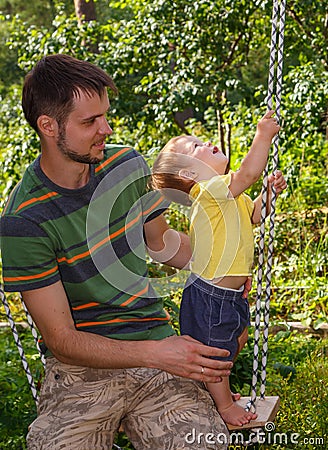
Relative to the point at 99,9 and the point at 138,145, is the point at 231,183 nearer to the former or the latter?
the point at 138,145

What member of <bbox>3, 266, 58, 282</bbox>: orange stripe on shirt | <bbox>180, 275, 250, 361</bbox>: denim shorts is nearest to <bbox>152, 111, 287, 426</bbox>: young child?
<bbox>180, 275, 250, 361</bbox>: denim shorts

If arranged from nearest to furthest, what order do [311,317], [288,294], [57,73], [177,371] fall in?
[177,371], [57,73], [311,317], [288,294]

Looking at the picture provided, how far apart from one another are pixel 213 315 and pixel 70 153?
2.37ft

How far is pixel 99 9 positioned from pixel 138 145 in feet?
33.2

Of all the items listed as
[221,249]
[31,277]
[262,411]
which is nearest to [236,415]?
[262,411]

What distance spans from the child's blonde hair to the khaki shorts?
678 mm

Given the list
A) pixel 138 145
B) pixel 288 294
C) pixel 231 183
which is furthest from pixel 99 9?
pixel 231 183

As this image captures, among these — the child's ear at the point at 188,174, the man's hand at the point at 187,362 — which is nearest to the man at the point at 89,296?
the man's hand at the point at 187,362

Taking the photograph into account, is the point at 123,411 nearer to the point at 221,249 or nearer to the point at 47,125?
the point at 221,249

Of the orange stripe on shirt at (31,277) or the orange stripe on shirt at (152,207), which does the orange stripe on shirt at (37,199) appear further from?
the orange stripe on shirt at (152,207)

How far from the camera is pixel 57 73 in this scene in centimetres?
239

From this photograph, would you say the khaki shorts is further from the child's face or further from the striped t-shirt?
the child's face

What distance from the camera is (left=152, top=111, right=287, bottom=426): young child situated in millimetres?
2537

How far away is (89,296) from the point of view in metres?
2.38
